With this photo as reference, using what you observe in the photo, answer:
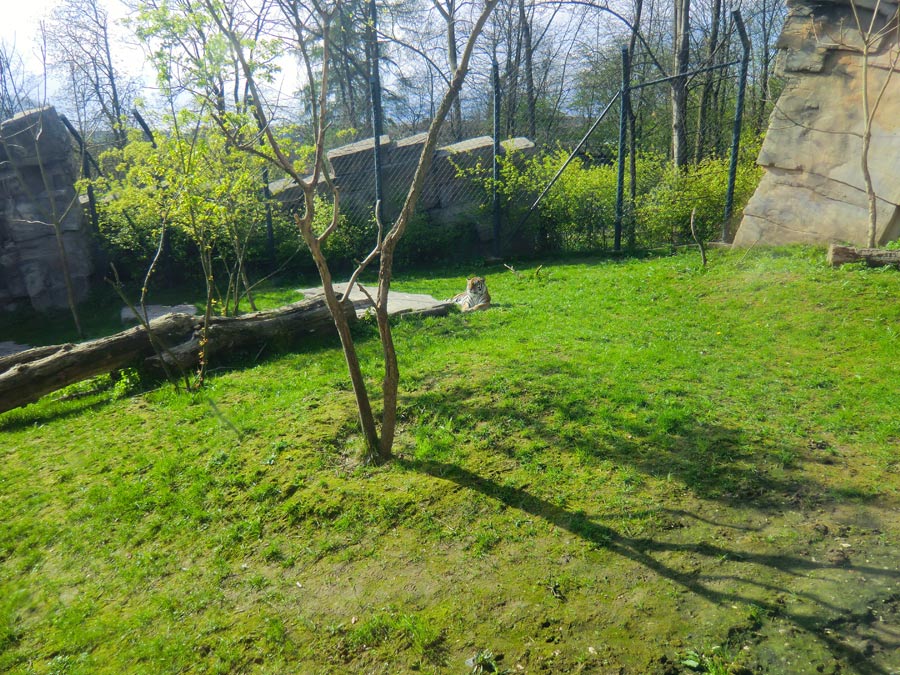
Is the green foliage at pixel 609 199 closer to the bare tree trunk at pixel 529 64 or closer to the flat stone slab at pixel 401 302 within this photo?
the flat stone slab at pixel 401 302

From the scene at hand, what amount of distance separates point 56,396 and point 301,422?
2.95 metres

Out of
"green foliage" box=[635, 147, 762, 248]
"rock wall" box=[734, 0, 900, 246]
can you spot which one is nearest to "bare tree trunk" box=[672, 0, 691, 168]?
"green foliage" box=[635, 147, 762, 248]

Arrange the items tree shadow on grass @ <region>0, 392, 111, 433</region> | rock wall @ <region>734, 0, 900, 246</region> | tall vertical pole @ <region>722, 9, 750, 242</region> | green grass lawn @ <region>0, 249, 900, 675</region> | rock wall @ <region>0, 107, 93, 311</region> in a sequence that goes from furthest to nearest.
→ rock wall @ <region>0, 107, 93, 311</region> → tall vertical pole @ <region>722, 9, 750, 242</region> → rock wall @ <region>734, 0, 900, 246</region> → tree shadow on grass @ <region>0, 392, 111, 433</region> → green grass lawn @ <region>0, 249, 900, 675</region>

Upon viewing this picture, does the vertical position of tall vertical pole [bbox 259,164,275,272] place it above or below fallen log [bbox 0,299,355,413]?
above

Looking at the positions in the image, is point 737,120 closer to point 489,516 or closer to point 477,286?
point 477,286

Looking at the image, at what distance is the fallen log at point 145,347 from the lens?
5.24 metres

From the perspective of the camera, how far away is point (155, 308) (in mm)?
9156

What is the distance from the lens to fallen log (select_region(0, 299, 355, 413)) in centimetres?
524

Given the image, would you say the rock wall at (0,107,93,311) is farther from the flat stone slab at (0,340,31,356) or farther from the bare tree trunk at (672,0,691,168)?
the bare tree trunk at (672,0,691,168)

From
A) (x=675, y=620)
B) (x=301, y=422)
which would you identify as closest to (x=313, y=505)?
(x=301, y=422)

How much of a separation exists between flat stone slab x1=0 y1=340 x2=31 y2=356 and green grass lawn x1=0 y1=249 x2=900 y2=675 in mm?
3108

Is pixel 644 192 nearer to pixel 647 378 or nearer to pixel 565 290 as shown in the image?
pixel 565 290

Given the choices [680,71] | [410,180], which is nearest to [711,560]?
[410,180]

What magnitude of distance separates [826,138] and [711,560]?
7.50 metres
